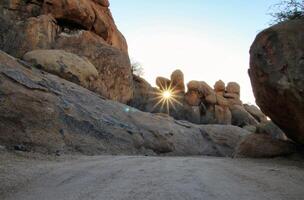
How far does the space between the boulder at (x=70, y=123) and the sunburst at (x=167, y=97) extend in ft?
59.1

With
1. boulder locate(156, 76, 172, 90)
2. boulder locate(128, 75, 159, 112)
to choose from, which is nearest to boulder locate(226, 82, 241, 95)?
boulder locate(156, 76, 172, 90)

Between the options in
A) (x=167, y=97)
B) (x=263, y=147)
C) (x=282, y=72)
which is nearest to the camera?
(x=282, y=72)

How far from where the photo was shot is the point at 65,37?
18.0 metres

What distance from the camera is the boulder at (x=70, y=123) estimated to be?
7598 millimetres

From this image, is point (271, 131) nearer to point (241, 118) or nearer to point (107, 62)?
point (107, 62)

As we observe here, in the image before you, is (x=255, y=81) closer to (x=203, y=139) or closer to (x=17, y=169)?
(x=203, y=139)

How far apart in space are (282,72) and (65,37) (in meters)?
12.4

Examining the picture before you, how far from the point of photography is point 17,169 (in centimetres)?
567

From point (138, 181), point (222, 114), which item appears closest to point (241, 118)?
point (222, 114)

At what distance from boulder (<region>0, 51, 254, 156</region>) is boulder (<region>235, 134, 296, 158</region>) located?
78.7 inches

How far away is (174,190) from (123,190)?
0.58 metres

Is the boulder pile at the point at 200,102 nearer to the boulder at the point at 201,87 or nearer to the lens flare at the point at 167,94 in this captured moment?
the boulder at the point at 201,87

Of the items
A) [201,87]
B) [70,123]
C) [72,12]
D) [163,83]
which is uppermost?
[163,83]

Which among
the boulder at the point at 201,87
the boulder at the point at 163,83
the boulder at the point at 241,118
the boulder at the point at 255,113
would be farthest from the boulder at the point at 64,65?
the boulder at the point at 255,113
